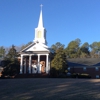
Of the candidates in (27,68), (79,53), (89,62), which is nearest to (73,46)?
(79,53)

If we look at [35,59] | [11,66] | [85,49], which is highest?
[85,49]

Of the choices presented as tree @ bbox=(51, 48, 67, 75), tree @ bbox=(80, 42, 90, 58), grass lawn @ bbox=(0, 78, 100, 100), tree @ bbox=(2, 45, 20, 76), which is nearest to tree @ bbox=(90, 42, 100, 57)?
tree @ bbox=(80, 42, 90, 58)

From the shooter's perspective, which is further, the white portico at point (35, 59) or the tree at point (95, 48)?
the tree at point (95, 48)

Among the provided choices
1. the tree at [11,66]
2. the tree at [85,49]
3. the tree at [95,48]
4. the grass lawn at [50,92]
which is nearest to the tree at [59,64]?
the tree at [11,66]

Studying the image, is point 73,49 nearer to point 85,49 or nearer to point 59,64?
point 85,49

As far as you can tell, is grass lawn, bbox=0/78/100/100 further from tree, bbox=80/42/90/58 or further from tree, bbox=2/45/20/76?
tree, bbox=80/42/90/58

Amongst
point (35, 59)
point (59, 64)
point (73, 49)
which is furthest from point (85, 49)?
point (59, 64)

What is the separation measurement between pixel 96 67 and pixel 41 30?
17.0m

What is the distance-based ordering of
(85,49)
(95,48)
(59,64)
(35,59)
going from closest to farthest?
(59,64), (35,59), (85,49), (95,48)

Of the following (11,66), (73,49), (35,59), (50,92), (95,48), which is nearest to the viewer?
(50,92)

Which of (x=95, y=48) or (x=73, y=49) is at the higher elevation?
(x=95, y=48)

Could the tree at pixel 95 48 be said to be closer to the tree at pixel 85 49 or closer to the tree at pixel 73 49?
the tree at pixel 85 49

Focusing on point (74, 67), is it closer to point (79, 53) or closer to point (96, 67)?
point (96, 67)

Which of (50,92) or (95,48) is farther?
(95,48)
